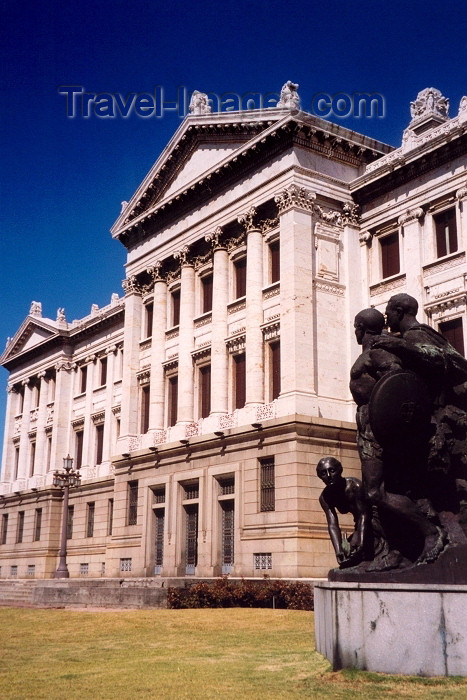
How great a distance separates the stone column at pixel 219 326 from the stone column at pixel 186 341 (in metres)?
2.02

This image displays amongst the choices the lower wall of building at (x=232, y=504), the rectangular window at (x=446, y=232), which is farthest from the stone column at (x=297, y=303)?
the rectangular window at (x=446, y=232)

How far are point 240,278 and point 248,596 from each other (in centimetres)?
1516

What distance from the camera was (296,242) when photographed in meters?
30.4

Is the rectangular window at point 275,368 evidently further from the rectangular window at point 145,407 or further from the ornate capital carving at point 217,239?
the rectangular window at point 145,407

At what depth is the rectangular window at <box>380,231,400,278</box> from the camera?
31.4m

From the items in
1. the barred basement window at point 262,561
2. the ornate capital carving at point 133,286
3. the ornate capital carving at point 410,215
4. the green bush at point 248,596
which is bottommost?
the green bush at point 248,596

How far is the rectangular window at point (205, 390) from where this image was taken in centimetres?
3456

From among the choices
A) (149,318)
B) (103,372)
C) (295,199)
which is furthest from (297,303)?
(103,372)

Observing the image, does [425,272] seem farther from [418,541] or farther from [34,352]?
[34,352]

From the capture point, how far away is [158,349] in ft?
124

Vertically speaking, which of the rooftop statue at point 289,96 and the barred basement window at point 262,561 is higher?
the rooftop statue at point 289,96

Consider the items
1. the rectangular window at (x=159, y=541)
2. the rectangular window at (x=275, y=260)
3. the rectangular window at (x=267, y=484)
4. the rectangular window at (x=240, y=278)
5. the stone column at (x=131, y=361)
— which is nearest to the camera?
the rectangular window at (x=267, y=484)

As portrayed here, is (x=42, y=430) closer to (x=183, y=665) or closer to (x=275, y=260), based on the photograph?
(x=275, y=260)

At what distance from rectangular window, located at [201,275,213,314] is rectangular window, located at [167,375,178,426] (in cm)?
356
